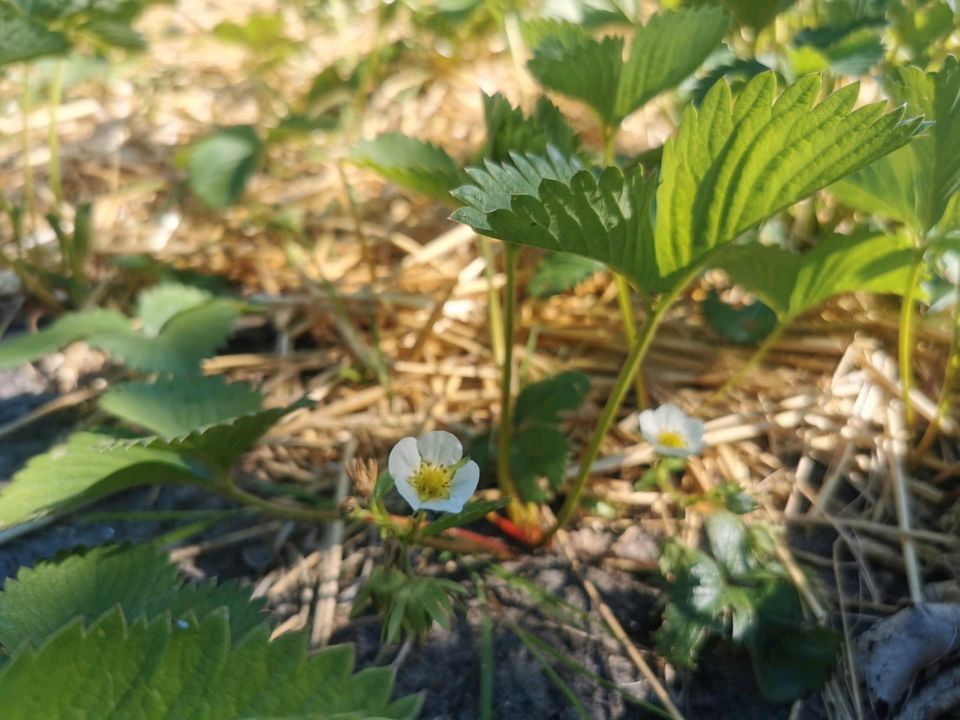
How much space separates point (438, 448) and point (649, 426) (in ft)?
1.08

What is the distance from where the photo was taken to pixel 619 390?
0.99 m

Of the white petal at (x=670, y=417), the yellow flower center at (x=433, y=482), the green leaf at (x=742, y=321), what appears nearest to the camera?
the yellow flower center at (x=433, y=482)

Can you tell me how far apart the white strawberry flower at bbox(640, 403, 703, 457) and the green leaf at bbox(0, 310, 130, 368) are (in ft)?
2.76

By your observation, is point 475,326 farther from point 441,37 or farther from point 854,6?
point 441,37

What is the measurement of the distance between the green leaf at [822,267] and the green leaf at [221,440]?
58 centimetres

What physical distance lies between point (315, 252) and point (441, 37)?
0.79 metres

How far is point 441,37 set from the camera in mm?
2271

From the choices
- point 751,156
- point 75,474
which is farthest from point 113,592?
point 751,156

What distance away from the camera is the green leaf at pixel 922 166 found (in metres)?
0.96

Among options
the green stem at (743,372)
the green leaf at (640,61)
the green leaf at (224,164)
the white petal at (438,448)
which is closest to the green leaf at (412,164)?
the green leaf at (640,61)

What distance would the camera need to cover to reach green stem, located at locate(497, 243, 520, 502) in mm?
1102

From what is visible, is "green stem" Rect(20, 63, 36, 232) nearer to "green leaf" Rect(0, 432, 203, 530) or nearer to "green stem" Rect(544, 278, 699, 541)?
"green leaf" Rect(0, 432, 203, 530)

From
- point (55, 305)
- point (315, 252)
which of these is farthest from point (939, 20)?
point (55, 305)

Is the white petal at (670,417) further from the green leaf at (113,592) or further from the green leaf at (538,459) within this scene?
the green leaf at (113,592)
